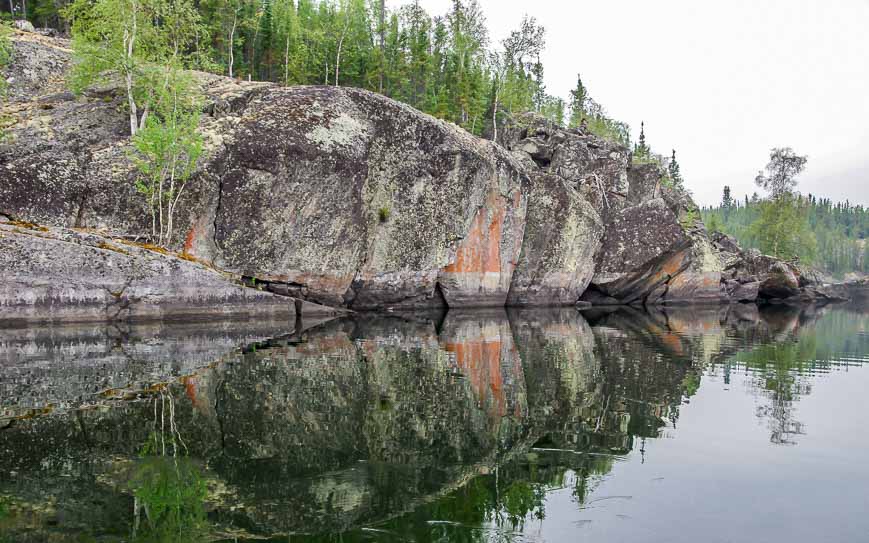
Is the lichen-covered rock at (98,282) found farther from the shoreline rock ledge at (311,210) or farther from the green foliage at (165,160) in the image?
the green foliage at (165,160)

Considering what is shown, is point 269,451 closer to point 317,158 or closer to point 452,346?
point 452,346

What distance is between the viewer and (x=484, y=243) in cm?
3831

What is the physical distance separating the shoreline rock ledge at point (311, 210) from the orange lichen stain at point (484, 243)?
0.11 m

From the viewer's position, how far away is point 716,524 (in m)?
5.93

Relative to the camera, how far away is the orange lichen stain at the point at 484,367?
11.4m

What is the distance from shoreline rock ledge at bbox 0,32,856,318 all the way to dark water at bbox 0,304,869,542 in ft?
37.7

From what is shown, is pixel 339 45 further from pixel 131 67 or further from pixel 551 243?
pixel 551 243

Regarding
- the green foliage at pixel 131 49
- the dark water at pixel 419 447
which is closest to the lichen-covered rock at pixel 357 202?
the green foliage at pixel 131 49

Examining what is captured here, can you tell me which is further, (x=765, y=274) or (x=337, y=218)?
(x=765, y=274)

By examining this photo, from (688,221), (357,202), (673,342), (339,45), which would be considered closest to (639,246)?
(688,221)

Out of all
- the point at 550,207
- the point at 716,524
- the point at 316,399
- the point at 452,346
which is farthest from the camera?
the point at 550,207

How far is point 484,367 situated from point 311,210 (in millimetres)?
18260

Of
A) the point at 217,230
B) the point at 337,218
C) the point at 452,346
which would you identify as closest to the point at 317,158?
the point at 337,218

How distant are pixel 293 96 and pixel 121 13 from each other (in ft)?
33.2
